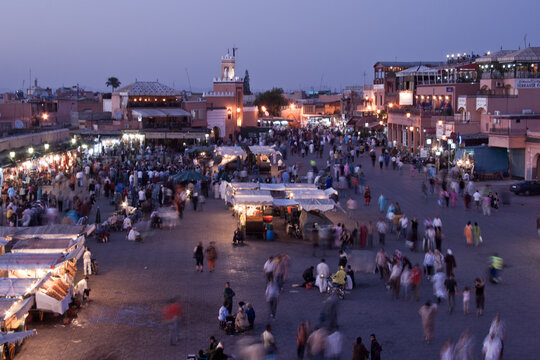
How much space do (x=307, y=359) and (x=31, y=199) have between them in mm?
18113

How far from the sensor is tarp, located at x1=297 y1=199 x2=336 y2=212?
20469mm

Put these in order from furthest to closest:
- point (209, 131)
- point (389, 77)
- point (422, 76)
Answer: point (389, 77)
point (422, 76)
point (209, 131)

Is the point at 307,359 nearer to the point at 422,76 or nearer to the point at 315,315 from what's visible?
the point at 315,315

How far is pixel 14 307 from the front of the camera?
1169 cm

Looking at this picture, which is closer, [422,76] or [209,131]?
[209,131]

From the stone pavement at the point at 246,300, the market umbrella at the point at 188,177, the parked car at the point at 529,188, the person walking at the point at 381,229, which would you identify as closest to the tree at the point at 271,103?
the market umbrella at the point at 188,177

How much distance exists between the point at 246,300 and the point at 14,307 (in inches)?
183

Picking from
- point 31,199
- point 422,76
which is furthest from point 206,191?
point 422,76

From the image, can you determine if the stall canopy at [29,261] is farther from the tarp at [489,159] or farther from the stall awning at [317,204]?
the tarp at [489,159]

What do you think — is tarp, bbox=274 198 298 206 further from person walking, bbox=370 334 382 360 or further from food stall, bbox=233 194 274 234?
person walking, bbox=370 334 382 360

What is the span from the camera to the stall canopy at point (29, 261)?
13773 mm

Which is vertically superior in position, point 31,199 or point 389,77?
point 389,77

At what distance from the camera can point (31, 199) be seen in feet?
85.6

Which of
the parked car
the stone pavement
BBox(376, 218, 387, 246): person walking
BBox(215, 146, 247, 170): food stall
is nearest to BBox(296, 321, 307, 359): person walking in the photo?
the stone pavement
